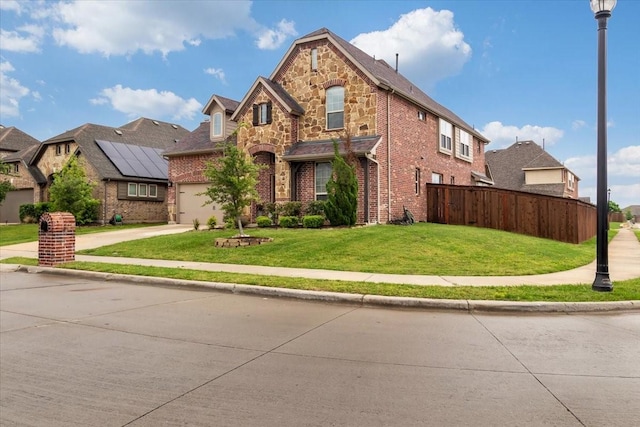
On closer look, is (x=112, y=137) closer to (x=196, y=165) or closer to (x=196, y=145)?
(x=196, y=145)

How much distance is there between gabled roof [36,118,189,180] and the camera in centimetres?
2931

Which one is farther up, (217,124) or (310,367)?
(217,124)

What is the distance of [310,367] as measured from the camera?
457 centimetres

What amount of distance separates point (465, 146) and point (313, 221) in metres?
16.1

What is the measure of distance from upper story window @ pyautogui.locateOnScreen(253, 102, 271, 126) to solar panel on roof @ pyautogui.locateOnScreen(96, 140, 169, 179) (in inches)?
516

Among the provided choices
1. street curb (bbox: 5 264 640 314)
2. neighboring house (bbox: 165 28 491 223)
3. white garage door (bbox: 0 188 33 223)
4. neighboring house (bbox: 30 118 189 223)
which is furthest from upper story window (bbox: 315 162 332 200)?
white garage door (bbox: 0 188 33 223)

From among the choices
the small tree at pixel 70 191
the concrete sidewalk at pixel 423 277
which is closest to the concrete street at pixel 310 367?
the concrete sidewalk at pixel 423 277

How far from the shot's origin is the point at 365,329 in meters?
6.18

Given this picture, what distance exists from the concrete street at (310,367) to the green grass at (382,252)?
172 inches

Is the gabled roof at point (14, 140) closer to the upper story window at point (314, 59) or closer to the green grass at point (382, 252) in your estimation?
the upper story window at point (314, 59)

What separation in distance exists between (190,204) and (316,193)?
9.63m

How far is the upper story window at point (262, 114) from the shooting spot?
69.7ft

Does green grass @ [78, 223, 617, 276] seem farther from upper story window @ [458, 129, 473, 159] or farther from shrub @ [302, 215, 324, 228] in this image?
upper story window @ [458, 129, 473, 159]

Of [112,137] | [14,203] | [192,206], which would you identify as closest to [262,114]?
[192,206]
